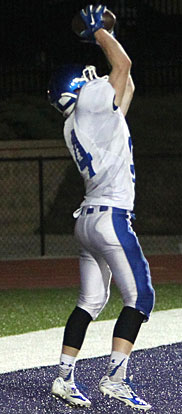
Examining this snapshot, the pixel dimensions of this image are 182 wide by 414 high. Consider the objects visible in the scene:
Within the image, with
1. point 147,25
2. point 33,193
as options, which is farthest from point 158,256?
point 147,25

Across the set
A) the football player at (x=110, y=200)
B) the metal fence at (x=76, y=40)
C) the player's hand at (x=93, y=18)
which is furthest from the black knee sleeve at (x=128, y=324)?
the metal fence at (x=76, y=40)

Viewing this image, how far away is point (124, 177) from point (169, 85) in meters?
22.6

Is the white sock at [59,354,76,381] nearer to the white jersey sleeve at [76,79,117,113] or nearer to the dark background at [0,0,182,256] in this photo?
the white jersey sleeve at [76,79,117,113]

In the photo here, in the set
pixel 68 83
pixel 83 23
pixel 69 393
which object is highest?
pixel 83 23

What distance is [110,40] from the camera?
19.6 feet

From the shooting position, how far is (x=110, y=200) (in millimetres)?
5973

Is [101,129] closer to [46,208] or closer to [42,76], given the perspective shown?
[46,208]

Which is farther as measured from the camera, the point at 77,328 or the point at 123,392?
the point at 77,328

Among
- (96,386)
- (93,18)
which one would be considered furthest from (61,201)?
(93,18)

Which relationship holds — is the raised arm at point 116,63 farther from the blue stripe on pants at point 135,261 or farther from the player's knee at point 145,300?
the player's knee at point 145,300

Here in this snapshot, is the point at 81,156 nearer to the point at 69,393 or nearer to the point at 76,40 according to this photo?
the point at 69,393

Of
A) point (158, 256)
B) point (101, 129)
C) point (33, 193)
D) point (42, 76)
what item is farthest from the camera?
point (42, 76)

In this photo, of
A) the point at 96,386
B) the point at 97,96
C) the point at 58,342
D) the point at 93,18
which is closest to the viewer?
the point at 97,96

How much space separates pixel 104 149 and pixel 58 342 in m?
2.97
